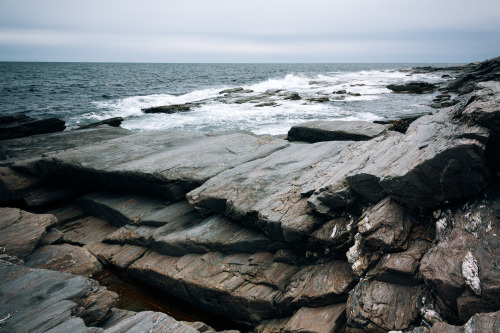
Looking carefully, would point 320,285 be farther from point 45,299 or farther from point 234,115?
point 234,115

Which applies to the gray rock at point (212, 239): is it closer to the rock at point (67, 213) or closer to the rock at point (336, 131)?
the rock at point (67, 213)

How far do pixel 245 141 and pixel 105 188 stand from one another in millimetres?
6251

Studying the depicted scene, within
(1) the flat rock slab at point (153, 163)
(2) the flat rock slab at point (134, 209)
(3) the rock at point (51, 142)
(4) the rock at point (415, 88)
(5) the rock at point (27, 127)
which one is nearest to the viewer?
(2) the flat rock slab at point (134, 209)

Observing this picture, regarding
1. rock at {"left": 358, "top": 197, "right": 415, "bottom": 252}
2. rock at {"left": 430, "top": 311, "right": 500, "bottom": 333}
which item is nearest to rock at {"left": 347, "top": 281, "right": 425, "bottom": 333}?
rock at {"left": 358, "top": 197, "right": 415, "bottom": 252}

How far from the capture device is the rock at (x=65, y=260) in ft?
25.4

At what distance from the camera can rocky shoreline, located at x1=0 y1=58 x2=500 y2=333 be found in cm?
478

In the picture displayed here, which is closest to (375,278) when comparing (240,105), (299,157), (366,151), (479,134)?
(479,134)

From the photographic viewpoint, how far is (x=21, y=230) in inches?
334

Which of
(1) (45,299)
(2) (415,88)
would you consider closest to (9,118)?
(1) (45,299)

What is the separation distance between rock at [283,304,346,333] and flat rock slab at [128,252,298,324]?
683 millimetres

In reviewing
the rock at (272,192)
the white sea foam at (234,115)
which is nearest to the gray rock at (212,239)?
the rock at (272,192)

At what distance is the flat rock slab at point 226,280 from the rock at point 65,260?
4.51 feet

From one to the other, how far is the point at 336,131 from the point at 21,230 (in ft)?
41.2

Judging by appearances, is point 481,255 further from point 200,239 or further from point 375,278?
point 200,239
